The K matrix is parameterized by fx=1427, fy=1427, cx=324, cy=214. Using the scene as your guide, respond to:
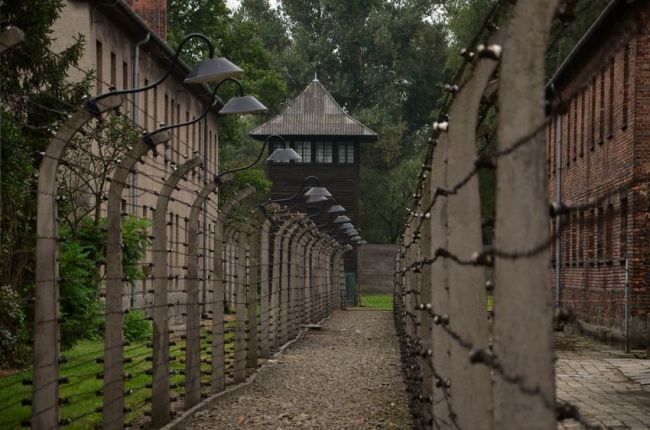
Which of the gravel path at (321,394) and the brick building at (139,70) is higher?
the brick building at (139,70)

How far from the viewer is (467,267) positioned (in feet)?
15.0

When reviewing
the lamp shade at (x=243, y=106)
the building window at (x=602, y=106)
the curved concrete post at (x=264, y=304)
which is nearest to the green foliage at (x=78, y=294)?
the lamp shade at (x=243, y=106)

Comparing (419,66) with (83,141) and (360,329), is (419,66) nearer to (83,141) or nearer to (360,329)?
(360,329)

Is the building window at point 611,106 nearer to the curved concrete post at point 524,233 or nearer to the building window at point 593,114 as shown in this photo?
the building window at point 593,114

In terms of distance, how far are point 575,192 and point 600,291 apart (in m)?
5.47

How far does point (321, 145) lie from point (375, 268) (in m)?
6.84

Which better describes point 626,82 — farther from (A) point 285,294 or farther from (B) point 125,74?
(B) point 125,74

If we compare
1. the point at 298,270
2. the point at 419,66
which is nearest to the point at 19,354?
the point at 298,270

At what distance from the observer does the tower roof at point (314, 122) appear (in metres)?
72.3

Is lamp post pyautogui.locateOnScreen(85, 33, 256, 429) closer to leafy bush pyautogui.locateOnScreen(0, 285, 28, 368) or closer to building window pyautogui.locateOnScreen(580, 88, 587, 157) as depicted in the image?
leafy bush pyautogui.locateOnScreen(0, 285, 28, 368)

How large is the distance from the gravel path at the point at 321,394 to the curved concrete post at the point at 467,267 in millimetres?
8076

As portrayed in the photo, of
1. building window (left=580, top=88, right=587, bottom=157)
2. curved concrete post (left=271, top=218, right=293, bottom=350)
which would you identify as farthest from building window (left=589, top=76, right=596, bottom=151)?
curved concrete post (left=271, top=218, right=293, bottom=350)

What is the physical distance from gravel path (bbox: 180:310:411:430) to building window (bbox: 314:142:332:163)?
44.5m

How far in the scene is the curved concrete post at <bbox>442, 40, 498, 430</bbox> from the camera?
4.41 metres
